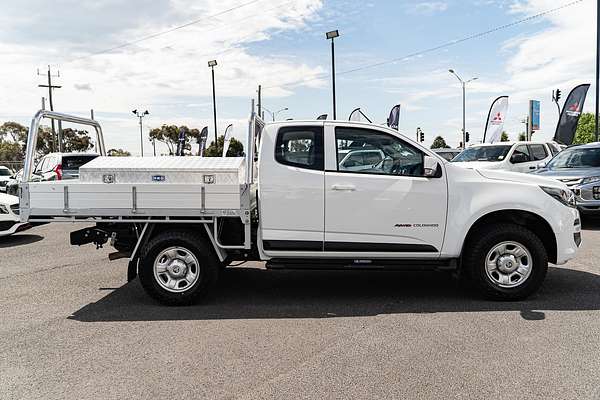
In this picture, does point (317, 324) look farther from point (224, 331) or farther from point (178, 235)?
point (178, 235)

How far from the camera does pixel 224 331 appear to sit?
188 inches

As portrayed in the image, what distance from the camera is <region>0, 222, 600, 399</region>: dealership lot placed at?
3635 mm

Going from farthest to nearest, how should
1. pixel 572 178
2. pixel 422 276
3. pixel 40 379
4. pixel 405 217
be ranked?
pixel 572 178 → pixel 422 276 → pixel 405 217 → pixel 40 379

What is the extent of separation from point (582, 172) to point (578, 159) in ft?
3.31

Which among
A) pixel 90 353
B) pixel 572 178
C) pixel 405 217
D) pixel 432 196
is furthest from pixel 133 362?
pixel 572 178

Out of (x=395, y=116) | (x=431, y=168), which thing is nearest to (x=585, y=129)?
(x=395, y=116)

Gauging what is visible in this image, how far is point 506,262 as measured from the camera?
5.48m

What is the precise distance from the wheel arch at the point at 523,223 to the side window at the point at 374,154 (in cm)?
92

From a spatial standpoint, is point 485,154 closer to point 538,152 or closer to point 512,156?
point 512,156

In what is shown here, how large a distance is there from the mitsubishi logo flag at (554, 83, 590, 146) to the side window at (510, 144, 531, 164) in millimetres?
11535

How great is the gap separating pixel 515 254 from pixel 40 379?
15.7 ft

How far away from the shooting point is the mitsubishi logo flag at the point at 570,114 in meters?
24.1

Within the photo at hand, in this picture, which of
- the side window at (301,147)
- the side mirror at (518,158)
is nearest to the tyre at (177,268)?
the side window at (301,147)

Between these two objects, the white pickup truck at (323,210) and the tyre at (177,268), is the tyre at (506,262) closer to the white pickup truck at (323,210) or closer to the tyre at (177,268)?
the white pickup truck at (323,210)
